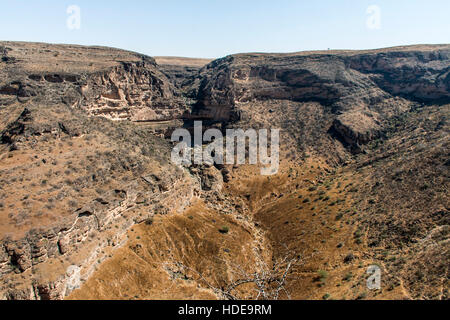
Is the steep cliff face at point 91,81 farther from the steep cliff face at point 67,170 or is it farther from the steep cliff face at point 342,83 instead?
the steep cliff face at point 342,83

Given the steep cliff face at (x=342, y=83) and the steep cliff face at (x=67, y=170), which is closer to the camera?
the steep cliff face at (x=67, y=170)

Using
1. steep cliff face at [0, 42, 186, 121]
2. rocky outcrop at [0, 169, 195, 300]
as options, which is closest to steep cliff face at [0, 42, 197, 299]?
rocky outcrop at [0, 169, 195, 300]

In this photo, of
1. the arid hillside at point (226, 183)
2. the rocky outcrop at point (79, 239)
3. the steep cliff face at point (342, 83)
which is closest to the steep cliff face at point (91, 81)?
the arid hillside at point (226, 183)

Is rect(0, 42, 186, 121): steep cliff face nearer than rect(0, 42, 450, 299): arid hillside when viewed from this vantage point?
No

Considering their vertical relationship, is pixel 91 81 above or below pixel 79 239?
above

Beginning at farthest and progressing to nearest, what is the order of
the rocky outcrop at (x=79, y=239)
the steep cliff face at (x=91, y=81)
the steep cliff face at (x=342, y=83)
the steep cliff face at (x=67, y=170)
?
the steep cliff face at (x=342, y=83) < the steep cliff face at (x=91, y=81) < the steep cliff face at (x=67, y=170) < the rocky outcrop at (x=79, y=239)

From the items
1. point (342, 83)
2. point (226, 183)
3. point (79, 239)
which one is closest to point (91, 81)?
point (226, 183)

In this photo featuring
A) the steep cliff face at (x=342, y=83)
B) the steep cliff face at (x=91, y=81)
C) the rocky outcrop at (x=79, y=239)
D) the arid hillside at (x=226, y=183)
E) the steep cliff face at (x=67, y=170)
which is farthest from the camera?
the steep cliff face at (x=342, y=83)

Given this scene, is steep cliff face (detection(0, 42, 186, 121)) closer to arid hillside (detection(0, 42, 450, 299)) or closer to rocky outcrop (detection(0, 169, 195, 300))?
arid hillside (detection(0, 42, 450, 299))

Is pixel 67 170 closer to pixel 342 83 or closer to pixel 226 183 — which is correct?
pixel 226 183
